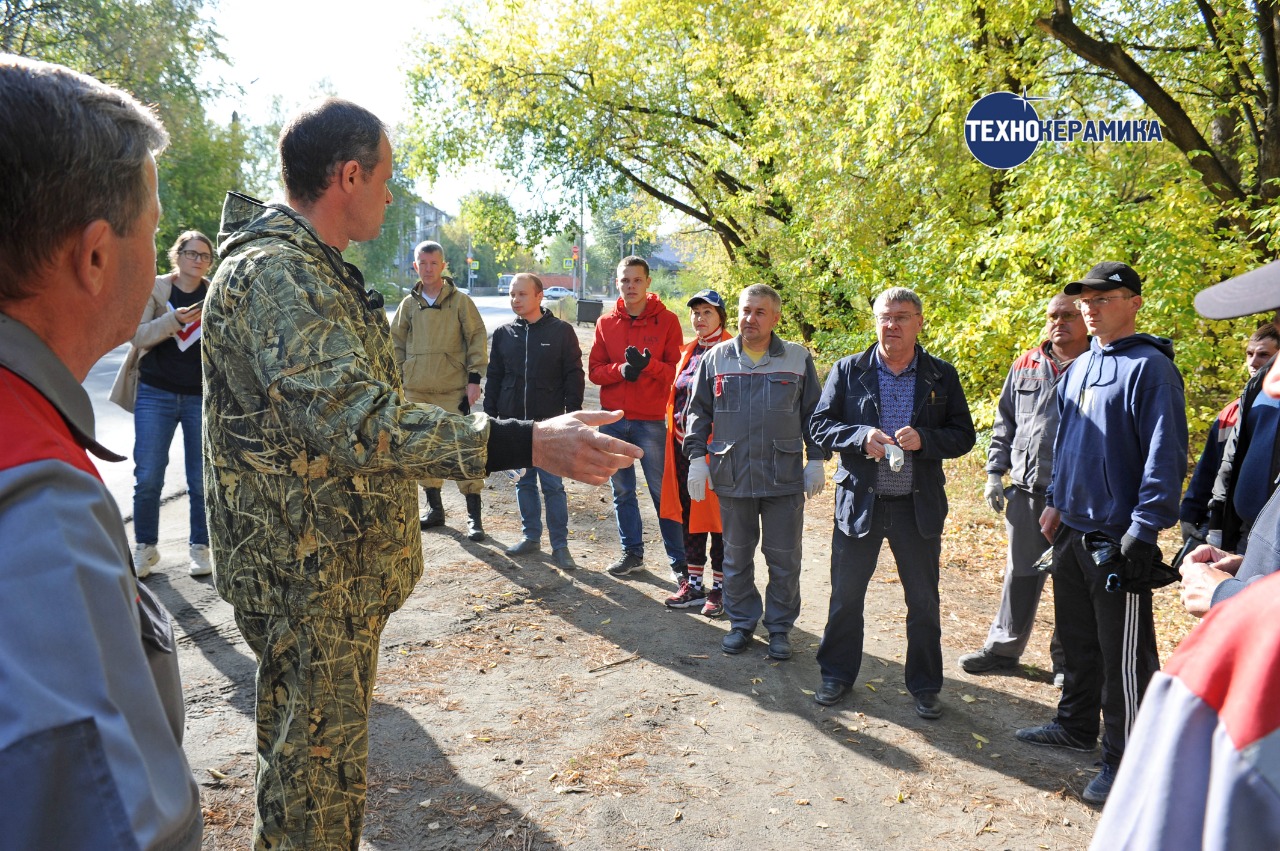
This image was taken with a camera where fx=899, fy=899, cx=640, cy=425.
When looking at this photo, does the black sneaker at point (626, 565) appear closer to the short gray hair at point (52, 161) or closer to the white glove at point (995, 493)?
the white glove at point (995, 493)

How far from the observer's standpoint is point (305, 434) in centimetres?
208

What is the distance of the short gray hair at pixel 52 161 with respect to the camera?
1.02 metres

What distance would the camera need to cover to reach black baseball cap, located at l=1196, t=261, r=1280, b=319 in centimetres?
120

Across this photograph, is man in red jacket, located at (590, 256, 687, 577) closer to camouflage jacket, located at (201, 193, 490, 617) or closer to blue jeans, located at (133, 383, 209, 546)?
blue jeans, located at (133, 383, 209, 546)

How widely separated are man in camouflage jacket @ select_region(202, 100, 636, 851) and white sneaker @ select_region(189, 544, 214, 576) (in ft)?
12.9

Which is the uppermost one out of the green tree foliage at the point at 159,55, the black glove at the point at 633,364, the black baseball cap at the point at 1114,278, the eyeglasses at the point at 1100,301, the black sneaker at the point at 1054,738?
the green tree foliage at the point at 159,55

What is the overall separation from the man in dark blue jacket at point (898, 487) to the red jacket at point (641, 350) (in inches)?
84.8

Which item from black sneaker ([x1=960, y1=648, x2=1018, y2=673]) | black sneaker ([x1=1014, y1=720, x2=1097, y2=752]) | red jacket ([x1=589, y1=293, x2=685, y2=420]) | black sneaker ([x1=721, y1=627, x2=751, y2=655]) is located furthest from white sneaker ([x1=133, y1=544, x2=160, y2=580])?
black sneaker ([x1=1014, y1=720, x2=1097, y2=752])

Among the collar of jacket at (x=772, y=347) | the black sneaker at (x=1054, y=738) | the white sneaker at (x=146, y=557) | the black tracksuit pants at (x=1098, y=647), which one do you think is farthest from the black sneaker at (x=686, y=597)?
the white sneaker at (x=146, y=557)

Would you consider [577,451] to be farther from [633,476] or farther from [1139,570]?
[633,476]

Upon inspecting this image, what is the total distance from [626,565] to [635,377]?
4.71 feet

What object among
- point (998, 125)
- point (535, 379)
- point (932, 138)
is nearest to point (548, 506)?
point (535, 379)

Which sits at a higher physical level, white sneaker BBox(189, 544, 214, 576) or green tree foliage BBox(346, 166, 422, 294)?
green tree foliage BBox(346, 166, 422, 294)

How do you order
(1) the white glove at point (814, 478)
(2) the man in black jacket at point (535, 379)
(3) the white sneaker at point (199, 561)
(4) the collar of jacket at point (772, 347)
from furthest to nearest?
(2) the man in black jacket at point (535, 379)
(3) the white sneaker at point (199, 561)
(4) the collar of jacket at point (772, 347)
(1) the white glove at point (814, 478)
